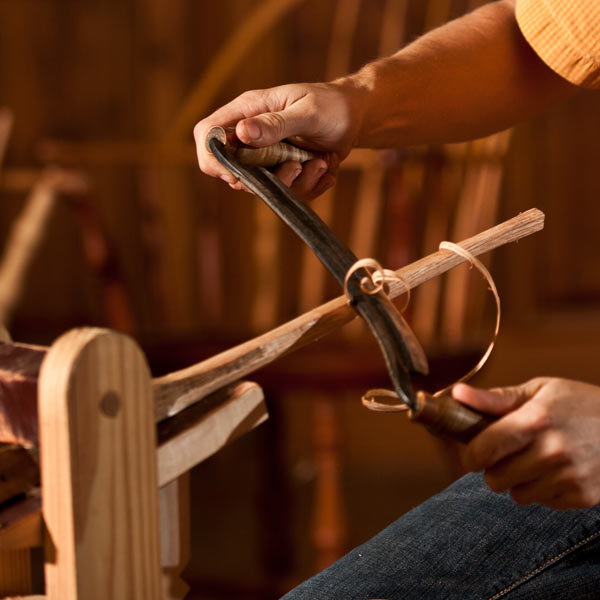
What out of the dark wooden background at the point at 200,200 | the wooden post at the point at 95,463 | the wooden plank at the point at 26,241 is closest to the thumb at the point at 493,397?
the wooden post at the point at 95,463

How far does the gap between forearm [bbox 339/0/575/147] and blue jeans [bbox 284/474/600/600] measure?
11.5 inches

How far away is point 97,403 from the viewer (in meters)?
0.38

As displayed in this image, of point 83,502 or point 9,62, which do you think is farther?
point 9,62

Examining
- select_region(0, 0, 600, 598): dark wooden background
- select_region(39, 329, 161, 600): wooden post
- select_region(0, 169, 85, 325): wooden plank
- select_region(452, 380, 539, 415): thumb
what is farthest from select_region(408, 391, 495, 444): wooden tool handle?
select_region(0, 0, 600, 598): dark wooden background

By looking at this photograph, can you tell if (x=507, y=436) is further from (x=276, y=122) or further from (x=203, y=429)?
(x=276, y=122)

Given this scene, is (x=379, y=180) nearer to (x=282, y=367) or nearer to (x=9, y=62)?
(x=282, y=367)

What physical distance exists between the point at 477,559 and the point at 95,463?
0.32 meters

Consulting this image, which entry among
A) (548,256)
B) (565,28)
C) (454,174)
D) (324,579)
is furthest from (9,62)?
(324,579)

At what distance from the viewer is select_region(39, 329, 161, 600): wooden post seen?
0.38 metres

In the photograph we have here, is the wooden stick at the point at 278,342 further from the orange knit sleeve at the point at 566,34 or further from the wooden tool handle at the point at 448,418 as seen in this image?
the orange knit sleeve at the point at 566,34

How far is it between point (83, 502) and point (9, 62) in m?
2.07

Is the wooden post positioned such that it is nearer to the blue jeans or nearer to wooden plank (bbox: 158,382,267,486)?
wooden plank (bbox: 158,382,267,486)

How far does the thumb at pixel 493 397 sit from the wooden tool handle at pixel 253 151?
205 millimetres

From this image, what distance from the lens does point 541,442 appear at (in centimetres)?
43
